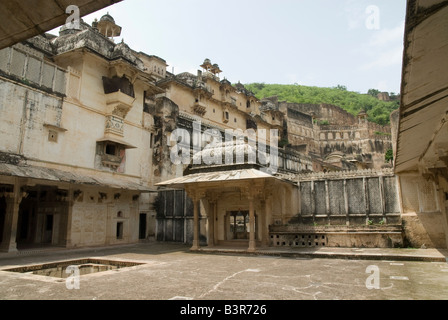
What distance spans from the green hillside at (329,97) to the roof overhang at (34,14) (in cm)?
8095

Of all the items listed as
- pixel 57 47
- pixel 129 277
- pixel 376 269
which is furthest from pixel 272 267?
pixel 57 47

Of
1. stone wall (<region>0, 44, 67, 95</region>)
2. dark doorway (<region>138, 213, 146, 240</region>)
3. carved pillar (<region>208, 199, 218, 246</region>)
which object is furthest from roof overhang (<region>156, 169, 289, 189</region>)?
dark doorway (<region>138, 213, 146, 240</region>)

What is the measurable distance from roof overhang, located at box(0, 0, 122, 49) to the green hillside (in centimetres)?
8095

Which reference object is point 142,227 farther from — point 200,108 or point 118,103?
point 200,108

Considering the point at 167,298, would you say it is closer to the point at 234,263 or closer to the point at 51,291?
the point at 51,291

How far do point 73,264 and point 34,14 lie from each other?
10.8 metres

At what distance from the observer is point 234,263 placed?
10461 mm

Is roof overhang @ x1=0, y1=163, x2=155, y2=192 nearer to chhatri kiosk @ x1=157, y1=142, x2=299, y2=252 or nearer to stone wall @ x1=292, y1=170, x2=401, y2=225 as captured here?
chhatri kiosk @ x1=157, y1=142, x2=299, y2=252

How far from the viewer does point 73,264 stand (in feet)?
37.4

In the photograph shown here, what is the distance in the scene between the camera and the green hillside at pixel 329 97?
8350 centimetres

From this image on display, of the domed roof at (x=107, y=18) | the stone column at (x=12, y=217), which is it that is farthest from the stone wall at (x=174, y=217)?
the domed roof at (x=107, y=18)

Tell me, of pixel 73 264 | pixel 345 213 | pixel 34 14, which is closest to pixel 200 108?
pixel 345 213

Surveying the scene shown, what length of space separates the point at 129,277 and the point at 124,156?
548 inches

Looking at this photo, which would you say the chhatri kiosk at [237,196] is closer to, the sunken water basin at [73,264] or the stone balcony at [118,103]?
the sunken water basin at [73,264]
